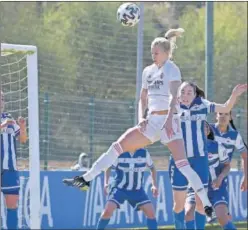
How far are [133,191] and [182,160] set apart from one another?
2.92 metres

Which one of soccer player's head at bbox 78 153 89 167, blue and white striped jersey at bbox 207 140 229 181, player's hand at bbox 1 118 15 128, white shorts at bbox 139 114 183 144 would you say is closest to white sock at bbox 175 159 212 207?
white shorts at bbox 139 114 183 144

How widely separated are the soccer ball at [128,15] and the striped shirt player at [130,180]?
6.95ft

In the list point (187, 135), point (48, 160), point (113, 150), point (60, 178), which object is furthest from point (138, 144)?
point (48, 160)

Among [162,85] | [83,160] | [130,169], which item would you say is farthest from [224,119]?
[83,160]

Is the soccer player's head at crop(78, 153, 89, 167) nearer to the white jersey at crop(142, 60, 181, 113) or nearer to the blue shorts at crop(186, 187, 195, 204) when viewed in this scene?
the blue shorts at crop(186, 187, 195, 204)

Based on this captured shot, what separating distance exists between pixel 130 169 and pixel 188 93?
225cm

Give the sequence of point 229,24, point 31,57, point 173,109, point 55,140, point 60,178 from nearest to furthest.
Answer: point 173,109 → point 31,57 → point 60,178 → point 55,140 → point 229,24

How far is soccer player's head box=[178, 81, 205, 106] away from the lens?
36.7ft

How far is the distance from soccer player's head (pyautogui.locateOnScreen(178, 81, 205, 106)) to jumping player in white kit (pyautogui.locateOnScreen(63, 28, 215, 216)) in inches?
42.0

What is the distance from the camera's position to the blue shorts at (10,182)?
1201 centimetres

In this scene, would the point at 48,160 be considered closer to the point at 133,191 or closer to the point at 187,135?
the point at 133,191

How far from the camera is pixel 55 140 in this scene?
60.7ft

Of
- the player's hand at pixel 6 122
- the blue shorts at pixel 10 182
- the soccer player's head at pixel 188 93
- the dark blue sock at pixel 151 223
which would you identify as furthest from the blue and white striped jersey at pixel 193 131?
the blue shorts at pixel 10 182

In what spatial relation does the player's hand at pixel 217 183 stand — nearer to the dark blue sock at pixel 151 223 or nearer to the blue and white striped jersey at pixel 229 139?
the blue and white striped jersey at pixel 229 139
